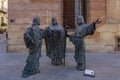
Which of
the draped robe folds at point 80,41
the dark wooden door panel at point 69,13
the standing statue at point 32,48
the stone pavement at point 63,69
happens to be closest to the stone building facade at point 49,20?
the dark wooden door panel at point 69,13

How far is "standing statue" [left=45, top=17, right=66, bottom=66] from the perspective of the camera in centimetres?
985

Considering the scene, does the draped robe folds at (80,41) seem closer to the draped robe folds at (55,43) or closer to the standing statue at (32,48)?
the draped robe folds at (55,43)

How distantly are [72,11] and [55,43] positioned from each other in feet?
15.0

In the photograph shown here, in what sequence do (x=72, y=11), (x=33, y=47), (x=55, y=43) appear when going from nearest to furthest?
(x=33, y=47) < (x=55, y=43) < (x=72, y=11)

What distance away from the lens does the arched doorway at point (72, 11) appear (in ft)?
46.3

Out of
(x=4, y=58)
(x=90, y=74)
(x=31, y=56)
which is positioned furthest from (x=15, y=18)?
(x=90, y=74)

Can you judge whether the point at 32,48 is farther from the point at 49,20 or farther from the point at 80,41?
the point at 49,20

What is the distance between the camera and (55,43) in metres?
9.88

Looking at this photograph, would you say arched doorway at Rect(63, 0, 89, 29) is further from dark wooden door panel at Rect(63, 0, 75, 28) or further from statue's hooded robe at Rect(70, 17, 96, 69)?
statue's hooded robe at Rect(70, 17, 96, 69)

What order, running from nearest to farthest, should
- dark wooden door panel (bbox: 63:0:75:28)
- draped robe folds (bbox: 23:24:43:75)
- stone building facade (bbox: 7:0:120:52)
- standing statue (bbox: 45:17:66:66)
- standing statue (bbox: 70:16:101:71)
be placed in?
1. draped robe folds (bbox: 23:24:43:75)
2. standing statue (bbox: 70:16:101:71)
3. standing statue (bbox: 45:17:66:66)
4. stone building facade (bbox: 7:0:120:52)
5. dark wooden door panel (bbox: 63:0:75:28)

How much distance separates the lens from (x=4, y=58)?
11906 millimetres

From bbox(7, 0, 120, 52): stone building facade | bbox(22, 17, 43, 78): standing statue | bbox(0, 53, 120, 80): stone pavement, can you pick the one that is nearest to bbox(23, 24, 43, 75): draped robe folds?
bbox(22, 17, 43, 78): standing statue

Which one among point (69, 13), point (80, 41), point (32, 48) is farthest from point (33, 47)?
point (69, 13)

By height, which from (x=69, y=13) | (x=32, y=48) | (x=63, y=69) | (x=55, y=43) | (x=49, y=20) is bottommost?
(x=63, y=69)
